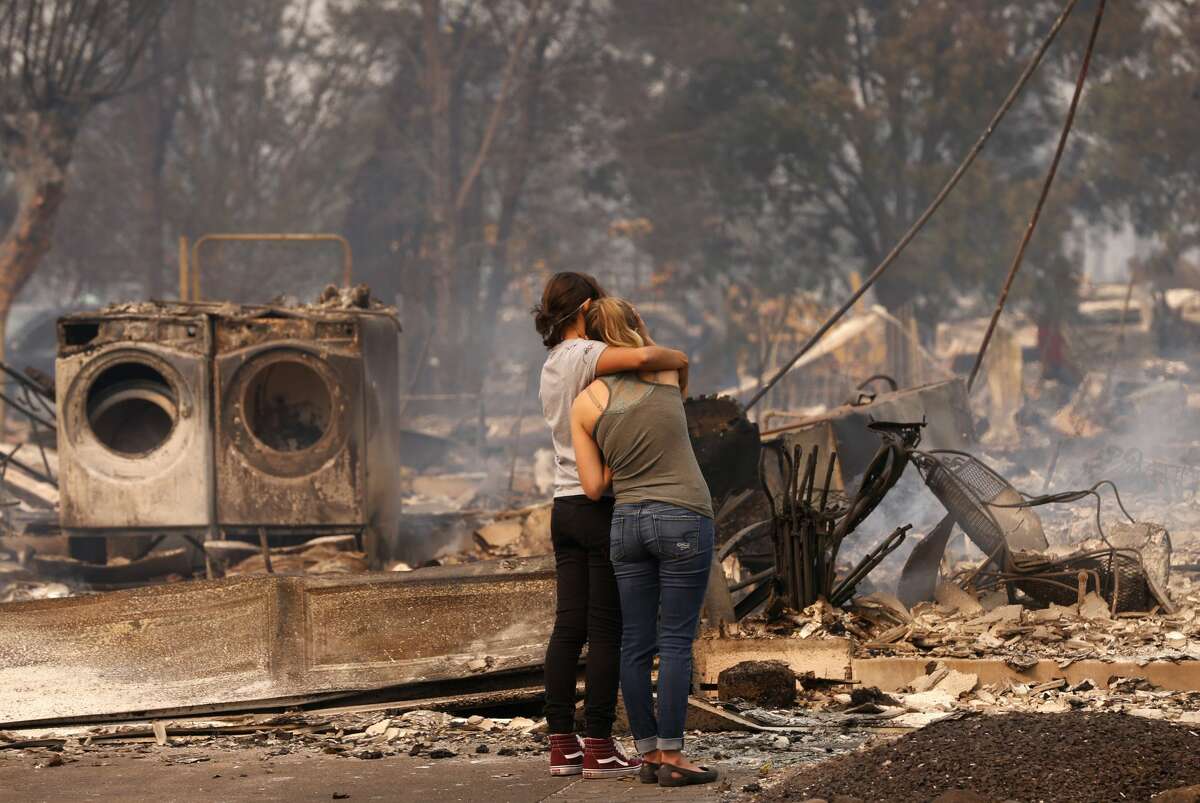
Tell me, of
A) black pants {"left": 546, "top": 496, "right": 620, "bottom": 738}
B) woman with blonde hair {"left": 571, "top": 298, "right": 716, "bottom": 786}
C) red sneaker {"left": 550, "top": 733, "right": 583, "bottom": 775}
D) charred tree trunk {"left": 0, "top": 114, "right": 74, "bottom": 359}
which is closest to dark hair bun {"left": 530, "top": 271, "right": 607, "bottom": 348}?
woman with blonde hair {"left": 571, "top": 298, "right": 716, "bottom": 786}

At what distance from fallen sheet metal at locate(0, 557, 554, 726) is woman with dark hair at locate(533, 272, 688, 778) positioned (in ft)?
3.95

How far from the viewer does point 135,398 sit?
39.8 feet

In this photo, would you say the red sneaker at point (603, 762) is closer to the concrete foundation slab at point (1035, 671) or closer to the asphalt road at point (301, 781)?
the asphalt road at point (301, 781)

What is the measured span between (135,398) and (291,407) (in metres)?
1.10

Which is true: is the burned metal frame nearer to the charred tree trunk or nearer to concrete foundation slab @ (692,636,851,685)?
concrete foundation slab @ (692,636,851,685)

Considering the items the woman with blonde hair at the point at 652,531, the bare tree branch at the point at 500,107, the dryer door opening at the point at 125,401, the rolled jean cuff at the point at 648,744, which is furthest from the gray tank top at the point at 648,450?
the bare tree branch at the point at 500,107

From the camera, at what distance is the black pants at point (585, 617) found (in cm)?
527

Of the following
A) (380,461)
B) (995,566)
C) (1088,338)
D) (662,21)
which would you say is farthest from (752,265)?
(995,566)

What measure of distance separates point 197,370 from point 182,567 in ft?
5.32

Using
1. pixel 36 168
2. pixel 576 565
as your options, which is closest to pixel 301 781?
pixel 576 565

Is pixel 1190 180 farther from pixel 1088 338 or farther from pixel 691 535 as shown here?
pixel 691 535

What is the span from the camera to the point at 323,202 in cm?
3866

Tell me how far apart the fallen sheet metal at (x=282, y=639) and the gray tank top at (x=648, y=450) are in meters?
1.69

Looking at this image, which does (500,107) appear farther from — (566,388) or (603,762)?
(603,762)
